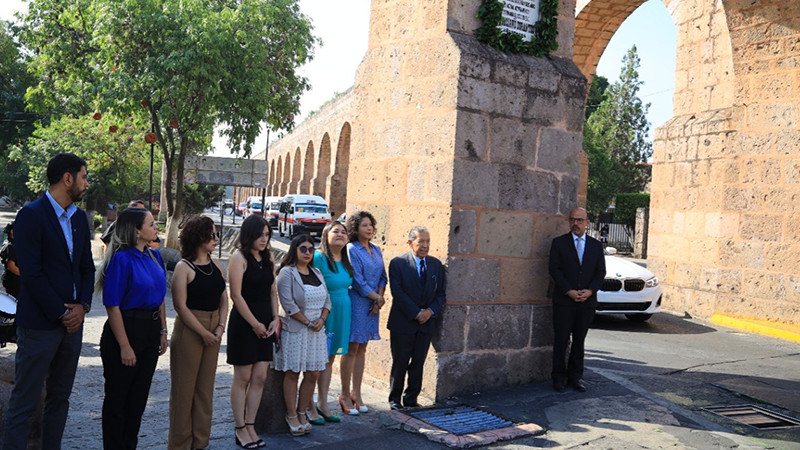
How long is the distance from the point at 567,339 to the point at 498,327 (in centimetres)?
65

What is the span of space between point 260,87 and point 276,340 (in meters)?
12.6

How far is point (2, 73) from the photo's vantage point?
1623 inches

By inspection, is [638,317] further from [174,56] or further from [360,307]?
[174,56]

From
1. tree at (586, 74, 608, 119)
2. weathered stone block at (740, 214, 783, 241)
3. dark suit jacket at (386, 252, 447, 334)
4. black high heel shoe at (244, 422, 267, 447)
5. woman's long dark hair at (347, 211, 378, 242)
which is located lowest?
black high heel shoe at (244, 422, 267, 447)

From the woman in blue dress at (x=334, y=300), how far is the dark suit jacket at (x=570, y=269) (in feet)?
6.74

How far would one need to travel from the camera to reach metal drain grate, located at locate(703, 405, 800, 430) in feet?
18.5

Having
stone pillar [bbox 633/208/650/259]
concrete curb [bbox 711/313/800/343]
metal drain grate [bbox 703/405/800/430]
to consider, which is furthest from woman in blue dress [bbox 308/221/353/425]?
stone pillar [bbox 633/208/650/259]

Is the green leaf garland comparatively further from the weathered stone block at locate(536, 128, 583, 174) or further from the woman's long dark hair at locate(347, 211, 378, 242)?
the woman's long dark hair at locate(347, 211, 378, 242)

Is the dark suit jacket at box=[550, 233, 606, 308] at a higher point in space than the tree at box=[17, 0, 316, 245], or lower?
lower

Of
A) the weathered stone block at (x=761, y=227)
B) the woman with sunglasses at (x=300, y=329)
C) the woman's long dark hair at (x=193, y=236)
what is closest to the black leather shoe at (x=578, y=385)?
the woman with sunglasses at (x=300, y=329)

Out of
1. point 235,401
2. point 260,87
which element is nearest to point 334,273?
point 235,401

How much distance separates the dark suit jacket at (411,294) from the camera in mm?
5836

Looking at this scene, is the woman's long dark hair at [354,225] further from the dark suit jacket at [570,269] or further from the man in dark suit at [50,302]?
the man in dark suit at [50,302]

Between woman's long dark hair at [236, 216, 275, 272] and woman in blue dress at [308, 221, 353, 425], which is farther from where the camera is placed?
woman in blue dress at [308, 221, 353, 425]
